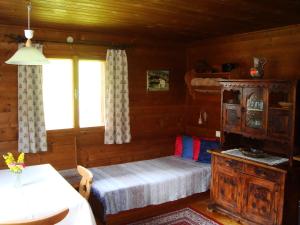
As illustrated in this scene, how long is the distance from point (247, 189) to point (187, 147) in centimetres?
143

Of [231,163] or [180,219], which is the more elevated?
[231,163]

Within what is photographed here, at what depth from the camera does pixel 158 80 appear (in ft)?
16.3

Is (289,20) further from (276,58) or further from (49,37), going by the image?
(49,37)

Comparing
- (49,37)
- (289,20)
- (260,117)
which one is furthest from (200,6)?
(49,37)

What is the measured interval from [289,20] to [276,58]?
58 centimetres

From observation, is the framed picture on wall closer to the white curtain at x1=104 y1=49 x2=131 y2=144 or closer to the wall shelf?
the wall shelf

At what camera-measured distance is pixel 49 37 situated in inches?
158

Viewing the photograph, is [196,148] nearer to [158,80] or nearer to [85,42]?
[158,80]

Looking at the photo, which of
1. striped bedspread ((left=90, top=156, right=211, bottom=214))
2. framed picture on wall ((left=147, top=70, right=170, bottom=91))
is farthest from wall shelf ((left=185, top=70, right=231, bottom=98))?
striped bedspread ((left=90, top=156, right=211, bottom=214))

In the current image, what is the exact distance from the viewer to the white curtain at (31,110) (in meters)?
3.83

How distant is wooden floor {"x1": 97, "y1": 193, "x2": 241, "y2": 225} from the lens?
3.61m

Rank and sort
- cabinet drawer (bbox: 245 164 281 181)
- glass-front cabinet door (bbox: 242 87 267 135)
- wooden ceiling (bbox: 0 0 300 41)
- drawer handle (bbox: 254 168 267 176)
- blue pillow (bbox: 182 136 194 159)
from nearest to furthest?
wooden ceiling (bbox: 0 0 300 41) → cabinet drawer (bbox: 245 164 281 181) → drawer handle (bbox: 254 168 267 176) → glass-front cabinet door (bbox: 242 87 267 135) → blue pillow (bbox: 182 136 194 159)

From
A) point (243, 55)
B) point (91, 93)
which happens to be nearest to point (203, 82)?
point (243, 55)

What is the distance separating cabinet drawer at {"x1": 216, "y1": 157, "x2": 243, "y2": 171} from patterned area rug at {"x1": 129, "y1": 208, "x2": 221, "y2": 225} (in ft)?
2.21
